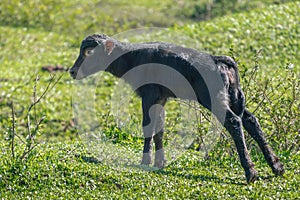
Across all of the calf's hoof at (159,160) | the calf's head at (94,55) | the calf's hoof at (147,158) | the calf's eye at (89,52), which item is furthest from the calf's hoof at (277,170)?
the calf's eye at (89,52)

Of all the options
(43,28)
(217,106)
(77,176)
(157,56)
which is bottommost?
(77,176)

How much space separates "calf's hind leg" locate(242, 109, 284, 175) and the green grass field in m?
0.15

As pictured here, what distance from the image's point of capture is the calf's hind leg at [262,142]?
9.68 m

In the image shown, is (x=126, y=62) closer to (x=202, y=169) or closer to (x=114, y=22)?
(x=202, y=169)

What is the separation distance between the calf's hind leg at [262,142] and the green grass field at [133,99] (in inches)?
5.9

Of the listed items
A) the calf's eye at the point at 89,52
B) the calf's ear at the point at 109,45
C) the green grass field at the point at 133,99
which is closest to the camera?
the green grass field at the point at 133,99

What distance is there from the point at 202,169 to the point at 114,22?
13271mm

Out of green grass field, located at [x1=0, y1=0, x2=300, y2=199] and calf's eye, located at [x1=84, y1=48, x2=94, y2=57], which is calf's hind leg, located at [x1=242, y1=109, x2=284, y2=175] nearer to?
green grass field, located at [x1=0, y1=0, x2=300, y2=199]

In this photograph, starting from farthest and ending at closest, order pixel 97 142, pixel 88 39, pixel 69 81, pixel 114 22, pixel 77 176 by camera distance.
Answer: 1. pixel 114 22
2. pixel 69 81
3. pixel 97 142
4. pixel 88 39
5. pixel 77 176

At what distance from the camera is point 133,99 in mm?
17250

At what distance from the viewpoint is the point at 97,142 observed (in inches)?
449

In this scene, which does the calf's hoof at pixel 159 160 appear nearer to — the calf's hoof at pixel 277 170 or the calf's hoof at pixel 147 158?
the calf's hoof at pixel 147 158

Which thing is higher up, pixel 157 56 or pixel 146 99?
pixel 157 56

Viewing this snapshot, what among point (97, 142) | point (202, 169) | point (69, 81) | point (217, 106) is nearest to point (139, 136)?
point (97, 142)
